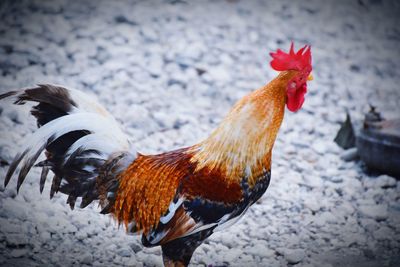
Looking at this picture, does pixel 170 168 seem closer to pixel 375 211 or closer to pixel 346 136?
pixel 375 211

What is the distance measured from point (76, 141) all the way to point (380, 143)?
2698 mm

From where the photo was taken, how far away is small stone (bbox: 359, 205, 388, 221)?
3969 millimetres

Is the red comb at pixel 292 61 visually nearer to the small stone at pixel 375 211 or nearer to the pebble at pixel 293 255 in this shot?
the pebble at pixel 293 255

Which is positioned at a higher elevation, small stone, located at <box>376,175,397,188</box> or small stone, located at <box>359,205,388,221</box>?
small stone, located at <box>376,175,397,188</box>

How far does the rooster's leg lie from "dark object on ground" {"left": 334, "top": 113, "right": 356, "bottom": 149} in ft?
8.17

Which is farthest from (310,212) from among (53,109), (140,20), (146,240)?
(140,20)

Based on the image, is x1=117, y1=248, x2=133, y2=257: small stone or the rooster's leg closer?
the rooster's leg

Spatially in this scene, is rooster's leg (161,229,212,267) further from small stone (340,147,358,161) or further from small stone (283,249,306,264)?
small stone (340,147,358,161)

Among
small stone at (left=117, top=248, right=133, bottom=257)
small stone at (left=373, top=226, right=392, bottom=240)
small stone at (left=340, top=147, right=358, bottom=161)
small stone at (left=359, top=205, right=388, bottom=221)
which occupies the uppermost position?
small stone at (left=340, top=147, right=358, bottom=161)

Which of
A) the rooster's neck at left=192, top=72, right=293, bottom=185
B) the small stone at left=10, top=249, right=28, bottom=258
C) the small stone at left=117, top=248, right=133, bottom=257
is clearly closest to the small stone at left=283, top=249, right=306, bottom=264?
the rooster's neck at left=192, top=72, right=293, bottom=185

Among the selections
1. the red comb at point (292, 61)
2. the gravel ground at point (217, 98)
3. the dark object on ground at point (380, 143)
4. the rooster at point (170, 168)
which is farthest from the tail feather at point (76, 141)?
the dark object on ground at point (380, 143)

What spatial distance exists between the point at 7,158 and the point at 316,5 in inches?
204

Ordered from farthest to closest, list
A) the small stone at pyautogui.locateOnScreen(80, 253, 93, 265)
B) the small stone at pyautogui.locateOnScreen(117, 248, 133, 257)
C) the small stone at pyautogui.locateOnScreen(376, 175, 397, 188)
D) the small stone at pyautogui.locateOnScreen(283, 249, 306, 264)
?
the small stone at pyautogui.locateOnScreen(376, 175, 397, 188), the small stone at pyautogui.locateOnScreen(283, 249, 306, 264), the small stone at pyautogui.locateOnScreen(117, 248, 133, 257), the small stone at pyautogui.locateOnScreen(80, 253, 93, 265)

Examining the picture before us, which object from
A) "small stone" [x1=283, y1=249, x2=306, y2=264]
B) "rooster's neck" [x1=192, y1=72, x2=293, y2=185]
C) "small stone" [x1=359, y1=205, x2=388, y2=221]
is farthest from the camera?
"small stone" [x1=359, y1=205, x2=388, y2=221]
